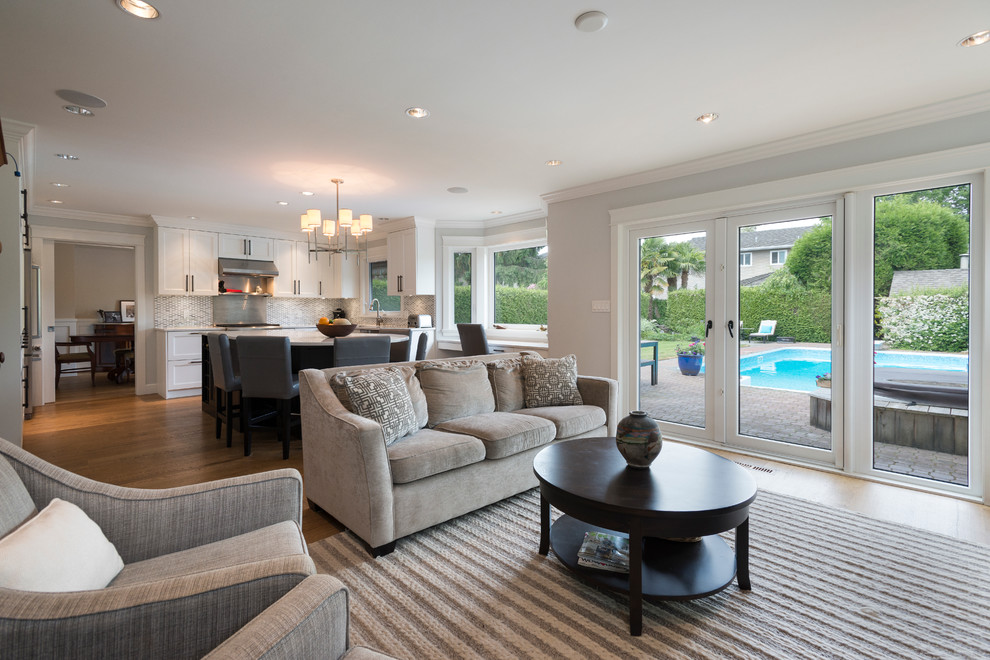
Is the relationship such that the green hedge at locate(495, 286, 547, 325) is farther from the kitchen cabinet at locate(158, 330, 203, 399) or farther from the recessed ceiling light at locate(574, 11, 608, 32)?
the recessed ceiling light at locate(574, 11, 608, 32)

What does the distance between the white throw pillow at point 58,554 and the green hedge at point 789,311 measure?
13.6ft

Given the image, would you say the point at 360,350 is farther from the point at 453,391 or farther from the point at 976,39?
the point at 976,39

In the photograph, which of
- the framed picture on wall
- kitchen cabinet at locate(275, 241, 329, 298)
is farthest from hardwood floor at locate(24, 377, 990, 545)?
the framed picture on wall

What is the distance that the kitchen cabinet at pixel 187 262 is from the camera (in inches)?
259

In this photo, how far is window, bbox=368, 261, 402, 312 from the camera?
7734 mm

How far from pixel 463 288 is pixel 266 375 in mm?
3641

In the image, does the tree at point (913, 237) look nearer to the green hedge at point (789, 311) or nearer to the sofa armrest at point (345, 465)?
the green hedge at point (789, 311)

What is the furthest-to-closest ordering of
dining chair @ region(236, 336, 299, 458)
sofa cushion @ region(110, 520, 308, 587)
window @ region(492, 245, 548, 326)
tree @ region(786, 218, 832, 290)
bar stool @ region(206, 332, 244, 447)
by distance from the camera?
1. window @ region(492, 245, 548, 326)
2. bar stool @ region(206, 332, 244, 447)
3. dining chair @ region(236, 336, 299, 458)
4. tree @ region(786, 218, 832, 290)
5. sofa cushion @ region(110, 520, 308, 587)

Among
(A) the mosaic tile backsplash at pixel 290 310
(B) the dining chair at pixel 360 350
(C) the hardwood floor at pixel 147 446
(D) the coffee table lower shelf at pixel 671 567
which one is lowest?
(C) the hardwood floor at pixel 147 446

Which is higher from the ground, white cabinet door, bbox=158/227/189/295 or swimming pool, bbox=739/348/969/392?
white cabinet door, bbox=158/227/189/295

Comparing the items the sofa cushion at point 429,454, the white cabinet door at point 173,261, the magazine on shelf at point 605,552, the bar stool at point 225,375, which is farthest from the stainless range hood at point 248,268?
the magazine on shelf at point 605,552

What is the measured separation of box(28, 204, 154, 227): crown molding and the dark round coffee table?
698 centimetres

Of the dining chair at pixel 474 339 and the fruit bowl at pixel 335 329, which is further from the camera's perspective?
the dining chair at pixel 474 339

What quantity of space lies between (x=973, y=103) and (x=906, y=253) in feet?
3.01
